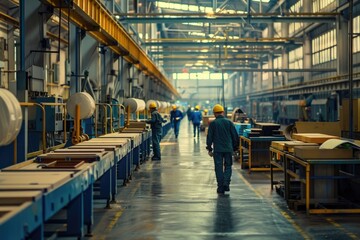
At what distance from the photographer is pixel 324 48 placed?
112 ft

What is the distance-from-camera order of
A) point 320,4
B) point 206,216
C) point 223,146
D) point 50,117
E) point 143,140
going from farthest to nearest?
1. point 320,4
2. point 143,140
3. point 50,117
4. point 223,146
5. point 206,216

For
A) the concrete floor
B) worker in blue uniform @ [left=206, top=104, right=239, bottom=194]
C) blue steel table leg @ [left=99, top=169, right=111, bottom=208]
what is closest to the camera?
the concrete floor

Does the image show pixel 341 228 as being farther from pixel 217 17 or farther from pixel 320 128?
pixel 217 17

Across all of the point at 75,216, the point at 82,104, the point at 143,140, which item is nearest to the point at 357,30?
the point at 143,140

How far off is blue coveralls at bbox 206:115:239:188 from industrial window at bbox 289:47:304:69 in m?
31.4

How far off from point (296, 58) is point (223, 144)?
33673mm

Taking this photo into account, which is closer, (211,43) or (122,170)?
(122,170)

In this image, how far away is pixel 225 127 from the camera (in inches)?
405

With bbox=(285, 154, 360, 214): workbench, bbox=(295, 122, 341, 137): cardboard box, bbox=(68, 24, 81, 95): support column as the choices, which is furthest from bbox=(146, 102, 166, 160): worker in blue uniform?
bbox=(285, 154, 360, 214): workbench

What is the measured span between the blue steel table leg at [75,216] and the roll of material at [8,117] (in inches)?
40.5

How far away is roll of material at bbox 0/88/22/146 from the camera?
532 centimetres

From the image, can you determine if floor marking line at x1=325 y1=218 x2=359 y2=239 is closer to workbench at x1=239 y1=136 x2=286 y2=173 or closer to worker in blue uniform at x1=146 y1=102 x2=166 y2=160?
workbench at x1=239 y1=136 x2=286 y2=173

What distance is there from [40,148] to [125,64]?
42.8 ft


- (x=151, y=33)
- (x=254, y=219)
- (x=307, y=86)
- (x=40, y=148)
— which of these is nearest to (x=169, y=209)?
(x=254, y=219)
